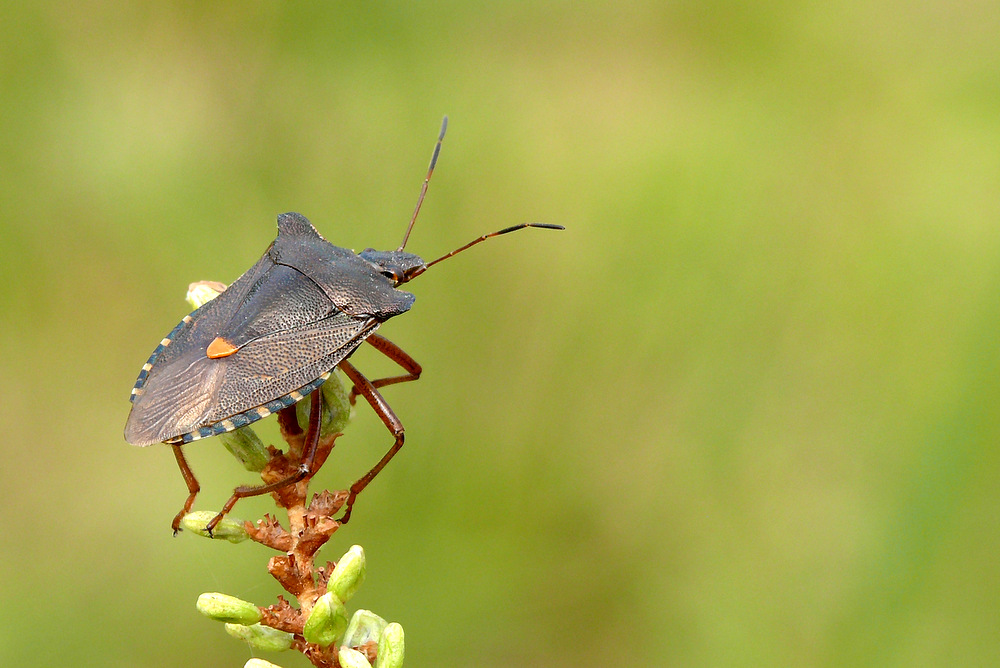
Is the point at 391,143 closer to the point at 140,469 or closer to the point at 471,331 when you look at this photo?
the point at 471,331

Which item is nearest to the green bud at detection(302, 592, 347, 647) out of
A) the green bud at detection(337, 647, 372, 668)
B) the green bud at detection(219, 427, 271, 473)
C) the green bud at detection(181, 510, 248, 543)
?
the green bud at detection(337, 647, 372, 668)

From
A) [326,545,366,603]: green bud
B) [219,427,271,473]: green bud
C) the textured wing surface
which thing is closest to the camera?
[326,545,366,603]: green bud

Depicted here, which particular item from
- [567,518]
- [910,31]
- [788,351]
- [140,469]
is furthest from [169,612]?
[910,31]

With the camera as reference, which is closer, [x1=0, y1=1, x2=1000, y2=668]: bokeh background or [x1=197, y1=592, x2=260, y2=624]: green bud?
[x1=197, y1=592, x2=260, y2=624]: green bud

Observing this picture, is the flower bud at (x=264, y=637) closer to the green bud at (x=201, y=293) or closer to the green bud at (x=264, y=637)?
the green bud at (x=264, y=637)

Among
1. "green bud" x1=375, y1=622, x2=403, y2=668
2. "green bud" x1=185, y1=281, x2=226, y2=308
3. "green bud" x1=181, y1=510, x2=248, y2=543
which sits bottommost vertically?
"green bud" x1=375, y1=622, x2=403, y2=668

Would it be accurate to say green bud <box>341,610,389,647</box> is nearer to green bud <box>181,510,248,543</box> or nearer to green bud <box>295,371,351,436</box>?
green bud <box>181,510,248,543</box>
